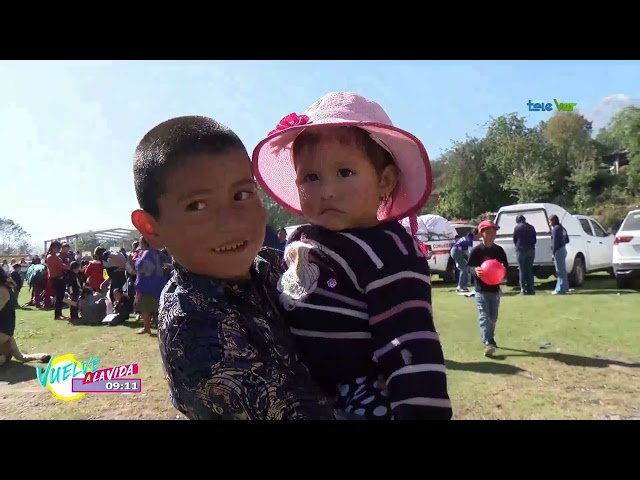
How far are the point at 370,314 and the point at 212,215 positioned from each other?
402 mm

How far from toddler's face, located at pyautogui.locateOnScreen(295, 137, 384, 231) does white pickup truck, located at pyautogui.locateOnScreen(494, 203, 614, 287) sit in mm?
11149

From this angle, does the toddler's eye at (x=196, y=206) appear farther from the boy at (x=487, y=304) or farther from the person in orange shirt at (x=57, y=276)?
the person in orange shirt at (x=57, y=276)

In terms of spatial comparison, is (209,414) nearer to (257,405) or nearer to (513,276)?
(257,405)

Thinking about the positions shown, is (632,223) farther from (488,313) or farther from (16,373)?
(16,373)

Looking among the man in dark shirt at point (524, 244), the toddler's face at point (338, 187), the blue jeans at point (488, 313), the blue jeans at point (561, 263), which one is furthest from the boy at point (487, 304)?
the toddler's face at point (338, 187)

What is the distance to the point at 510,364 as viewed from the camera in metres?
6.10

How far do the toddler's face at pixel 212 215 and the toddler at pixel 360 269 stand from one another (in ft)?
0.61

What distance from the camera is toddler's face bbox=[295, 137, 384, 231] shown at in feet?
4.33

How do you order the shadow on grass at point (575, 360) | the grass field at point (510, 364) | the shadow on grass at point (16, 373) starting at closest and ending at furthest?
the grass field at point (510, 364)
the shadow on grass at point (575, 360)
the shadow on grass at point (16, 373)

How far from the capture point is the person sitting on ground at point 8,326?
22.8ft

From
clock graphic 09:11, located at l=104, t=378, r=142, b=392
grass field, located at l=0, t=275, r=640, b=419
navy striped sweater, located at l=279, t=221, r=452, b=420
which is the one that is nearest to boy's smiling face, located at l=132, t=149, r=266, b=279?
navy striped sweater, located at l=279, t=221, r=452, b=420

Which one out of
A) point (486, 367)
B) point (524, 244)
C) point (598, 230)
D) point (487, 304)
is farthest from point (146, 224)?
point (598, 230)

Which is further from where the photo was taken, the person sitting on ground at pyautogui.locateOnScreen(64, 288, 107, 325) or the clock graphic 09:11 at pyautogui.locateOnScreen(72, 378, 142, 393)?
the person sitting on ground at pyautogui.locateOnScreen(64, 288, 107, 325)

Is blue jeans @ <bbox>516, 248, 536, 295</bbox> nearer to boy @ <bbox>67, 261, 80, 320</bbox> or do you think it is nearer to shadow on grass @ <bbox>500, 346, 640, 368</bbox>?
A: shadow on grass @ <bbox>500, 346, 640, 368</bbox>
